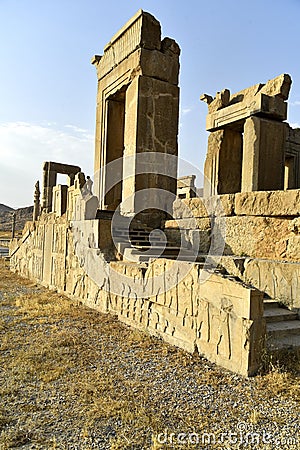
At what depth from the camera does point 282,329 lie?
4.24 m

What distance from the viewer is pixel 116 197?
10.6 metres

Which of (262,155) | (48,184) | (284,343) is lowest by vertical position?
(284,343)

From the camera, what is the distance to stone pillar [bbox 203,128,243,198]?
9117 millimetres

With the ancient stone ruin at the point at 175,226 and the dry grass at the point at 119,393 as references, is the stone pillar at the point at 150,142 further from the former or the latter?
the dry grass at the point at 119,393

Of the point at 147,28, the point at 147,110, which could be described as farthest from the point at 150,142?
the point at 147,28

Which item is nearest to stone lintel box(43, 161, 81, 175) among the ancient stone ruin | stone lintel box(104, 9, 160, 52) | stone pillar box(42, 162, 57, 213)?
stone pillar box(42, 162, 57, 213)

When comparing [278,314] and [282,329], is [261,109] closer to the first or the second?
[278,314]

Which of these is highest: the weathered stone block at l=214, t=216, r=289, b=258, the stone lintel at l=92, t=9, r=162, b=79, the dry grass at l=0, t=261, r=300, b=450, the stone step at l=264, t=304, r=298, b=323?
the stone lintel at l=92, t=9, r=162, b=79

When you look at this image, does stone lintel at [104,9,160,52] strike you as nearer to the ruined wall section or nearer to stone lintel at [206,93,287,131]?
stone lintel at [206,93,287,131]

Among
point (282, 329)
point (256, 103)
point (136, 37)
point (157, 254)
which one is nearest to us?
point (282, 329)

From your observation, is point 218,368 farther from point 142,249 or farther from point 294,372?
point 142,249

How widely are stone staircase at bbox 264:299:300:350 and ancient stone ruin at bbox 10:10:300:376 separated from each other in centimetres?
1

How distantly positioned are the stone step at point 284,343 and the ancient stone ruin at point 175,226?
0.8 inches

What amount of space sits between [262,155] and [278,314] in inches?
147
